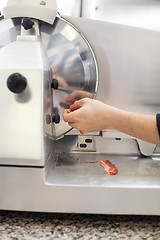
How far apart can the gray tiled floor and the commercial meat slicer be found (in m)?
0.04

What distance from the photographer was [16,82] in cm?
50

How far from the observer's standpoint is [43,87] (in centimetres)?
54

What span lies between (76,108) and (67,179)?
0.19m

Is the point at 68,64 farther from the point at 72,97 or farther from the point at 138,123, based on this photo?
the point at 138,123

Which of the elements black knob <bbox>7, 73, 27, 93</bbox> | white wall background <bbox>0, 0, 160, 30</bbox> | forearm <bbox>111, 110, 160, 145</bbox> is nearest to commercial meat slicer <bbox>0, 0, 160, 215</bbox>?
black knob <bbox>7, 73, 27, 93</bbox>

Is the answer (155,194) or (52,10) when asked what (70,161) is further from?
(52,10)

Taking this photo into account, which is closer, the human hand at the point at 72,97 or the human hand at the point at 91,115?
the human hand at the point at 91,115

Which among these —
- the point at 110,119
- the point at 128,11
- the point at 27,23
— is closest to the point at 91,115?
the point at 110,119

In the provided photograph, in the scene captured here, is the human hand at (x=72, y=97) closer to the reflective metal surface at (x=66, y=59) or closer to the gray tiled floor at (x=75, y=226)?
the reflective metal surface at (x=66, y=59)

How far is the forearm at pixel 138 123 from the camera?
626mm

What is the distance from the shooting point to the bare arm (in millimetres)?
619

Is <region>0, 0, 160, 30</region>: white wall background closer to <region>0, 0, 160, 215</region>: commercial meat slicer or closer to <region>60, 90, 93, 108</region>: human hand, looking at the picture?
<region>0, 0, 160, 215</region>: commercial meat slicer

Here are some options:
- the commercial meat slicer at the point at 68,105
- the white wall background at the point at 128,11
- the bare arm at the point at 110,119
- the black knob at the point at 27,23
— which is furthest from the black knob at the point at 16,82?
the white wall background at the point at 128,11

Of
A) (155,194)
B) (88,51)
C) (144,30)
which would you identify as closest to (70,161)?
(155,194)
